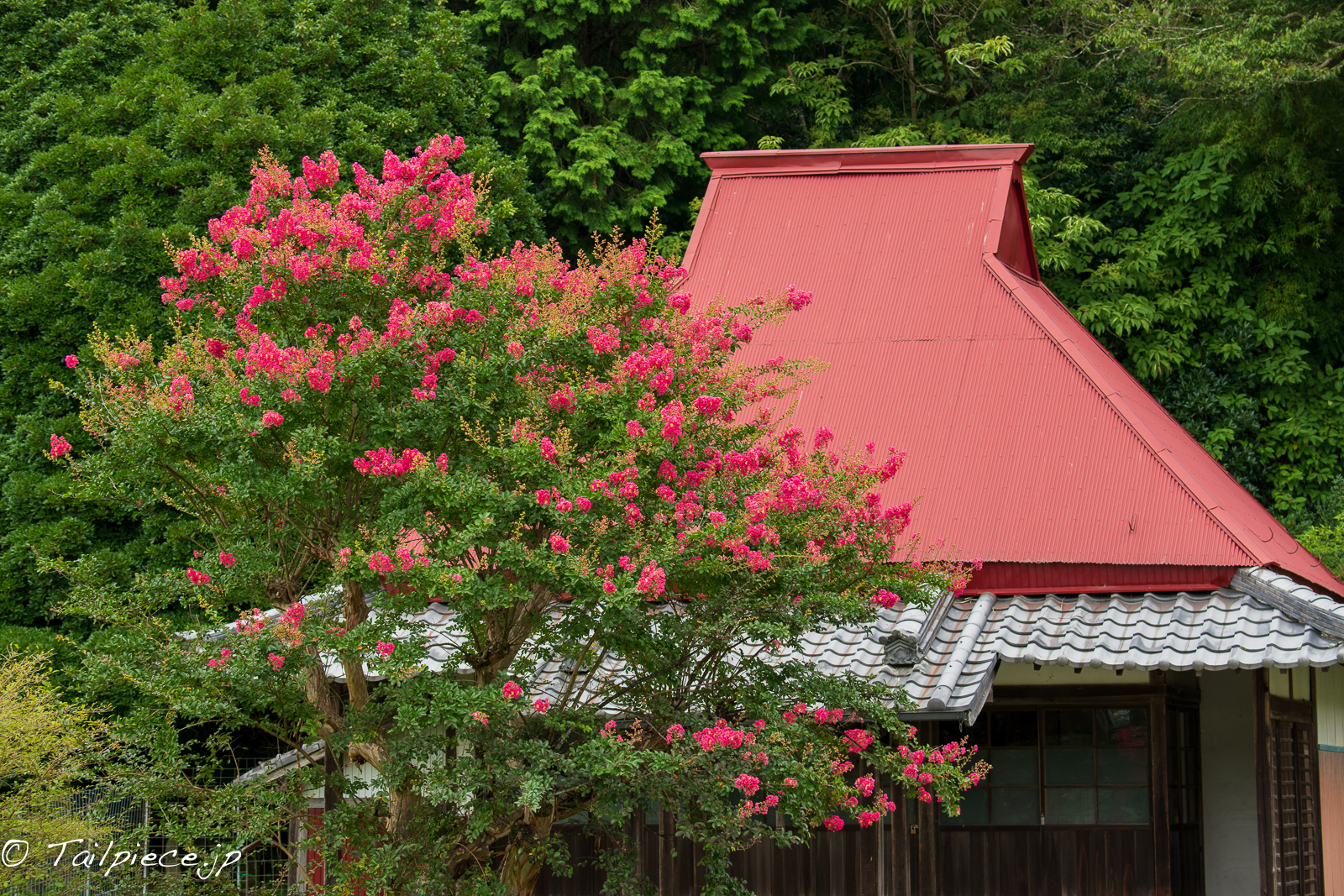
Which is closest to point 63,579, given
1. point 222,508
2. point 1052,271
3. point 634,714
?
point 222,508

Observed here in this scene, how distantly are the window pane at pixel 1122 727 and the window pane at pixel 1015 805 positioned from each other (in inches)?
23.0

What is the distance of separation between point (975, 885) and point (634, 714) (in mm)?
3447

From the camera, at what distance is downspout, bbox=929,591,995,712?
6832mm

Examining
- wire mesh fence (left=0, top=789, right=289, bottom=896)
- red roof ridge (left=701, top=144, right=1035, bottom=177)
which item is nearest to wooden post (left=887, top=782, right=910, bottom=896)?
wire mesh fence (left=0, top=789, right=289, bottom=896)

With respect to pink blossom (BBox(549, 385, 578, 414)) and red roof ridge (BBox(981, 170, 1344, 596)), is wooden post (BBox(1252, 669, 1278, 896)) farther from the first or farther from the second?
pink blossom (BBox(549, 385, 578, 414))

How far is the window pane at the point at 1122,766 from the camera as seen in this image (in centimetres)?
801

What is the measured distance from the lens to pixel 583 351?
5641 millimetres

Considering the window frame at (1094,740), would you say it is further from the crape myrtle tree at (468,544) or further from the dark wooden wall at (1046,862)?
the crape myrtle tree at (468,544)

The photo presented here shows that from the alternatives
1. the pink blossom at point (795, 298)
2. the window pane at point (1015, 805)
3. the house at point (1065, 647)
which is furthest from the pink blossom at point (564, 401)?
the window pane at point (1015, 805)

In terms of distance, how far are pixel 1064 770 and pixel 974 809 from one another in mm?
630

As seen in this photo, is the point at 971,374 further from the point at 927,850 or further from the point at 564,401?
the point at 564,401

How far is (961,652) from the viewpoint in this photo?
23.9ft

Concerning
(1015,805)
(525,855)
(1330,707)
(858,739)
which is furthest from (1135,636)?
(525,855)

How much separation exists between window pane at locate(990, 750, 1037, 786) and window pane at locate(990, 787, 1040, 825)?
5 centimetres
